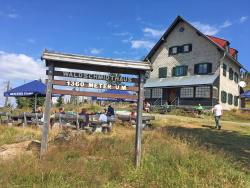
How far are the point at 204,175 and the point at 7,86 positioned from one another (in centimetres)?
5553

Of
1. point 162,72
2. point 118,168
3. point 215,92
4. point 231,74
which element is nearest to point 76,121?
point 118,168

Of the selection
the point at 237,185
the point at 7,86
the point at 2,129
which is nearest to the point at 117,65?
the point at 237,185

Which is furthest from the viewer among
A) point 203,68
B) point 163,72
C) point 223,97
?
point 163,72

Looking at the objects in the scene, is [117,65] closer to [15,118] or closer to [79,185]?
[79,185]

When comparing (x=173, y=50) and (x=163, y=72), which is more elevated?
(x=173, y=50)

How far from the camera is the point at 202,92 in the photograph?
1441 inches

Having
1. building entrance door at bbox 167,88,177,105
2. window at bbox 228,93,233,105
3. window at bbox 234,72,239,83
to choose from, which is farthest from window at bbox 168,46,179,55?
window at bbox 234,72,239,83

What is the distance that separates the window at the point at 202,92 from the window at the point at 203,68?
6.78ft

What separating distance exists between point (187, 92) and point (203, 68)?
10.1 ft

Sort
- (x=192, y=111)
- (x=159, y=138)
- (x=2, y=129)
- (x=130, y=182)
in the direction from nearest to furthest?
(x=130, y=182) < (x=159, y=138) < (x=2, y=129) < (x=192, y=111)

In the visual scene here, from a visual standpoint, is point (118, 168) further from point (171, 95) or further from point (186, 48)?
point (186, 48)

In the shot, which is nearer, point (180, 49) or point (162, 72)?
point (180, 49)

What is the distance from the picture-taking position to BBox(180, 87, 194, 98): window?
37.7 meters

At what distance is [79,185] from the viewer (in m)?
6.56
